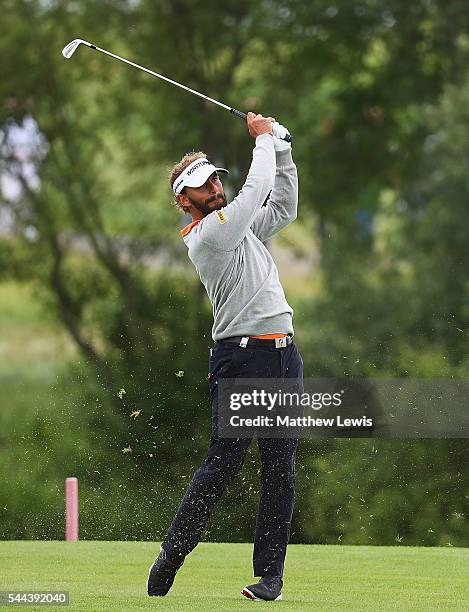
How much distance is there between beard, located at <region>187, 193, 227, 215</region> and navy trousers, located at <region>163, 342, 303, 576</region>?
411 mm

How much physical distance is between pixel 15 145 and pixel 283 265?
142 inches

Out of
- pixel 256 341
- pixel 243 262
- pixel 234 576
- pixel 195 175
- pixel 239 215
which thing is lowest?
pixel 234 576

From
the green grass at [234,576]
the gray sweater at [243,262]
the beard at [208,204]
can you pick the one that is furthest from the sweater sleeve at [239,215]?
the green grass at [234,576]

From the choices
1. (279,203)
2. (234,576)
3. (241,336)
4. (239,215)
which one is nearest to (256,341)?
(241,336)

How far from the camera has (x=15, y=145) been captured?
1207 centimetres

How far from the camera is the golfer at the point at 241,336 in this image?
3.86 meters

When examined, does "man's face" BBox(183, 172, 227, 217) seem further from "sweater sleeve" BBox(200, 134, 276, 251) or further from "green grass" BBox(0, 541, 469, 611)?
"green grass" BBox(0, 541, 469, 611)

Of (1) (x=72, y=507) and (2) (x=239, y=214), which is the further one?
(1) (x=72, y=507)

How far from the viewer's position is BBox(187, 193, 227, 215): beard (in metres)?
3.98

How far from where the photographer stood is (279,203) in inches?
164

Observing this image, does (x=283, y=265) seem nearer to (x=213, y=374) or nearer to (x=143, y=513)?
(x=143, y=513)

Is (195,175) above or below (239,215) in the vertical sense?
above

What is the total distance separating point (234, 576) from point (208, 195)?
1517mm

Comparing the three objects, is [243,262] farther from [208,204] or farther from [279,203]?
[279,203]
